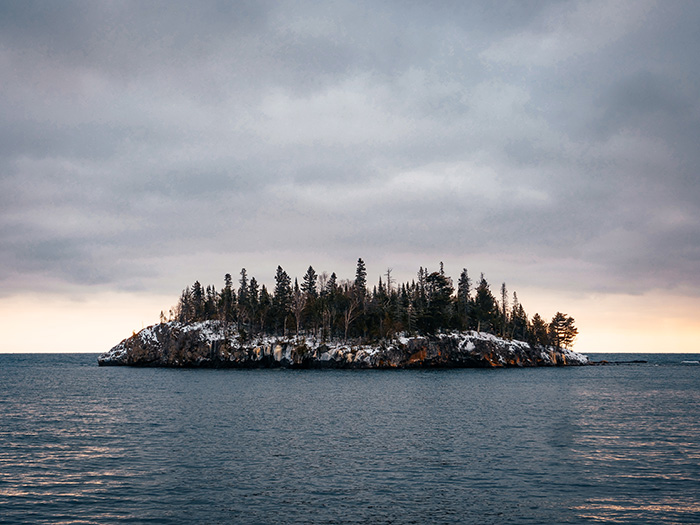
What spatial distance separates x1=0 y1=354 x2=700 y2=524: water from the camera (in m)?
28.1

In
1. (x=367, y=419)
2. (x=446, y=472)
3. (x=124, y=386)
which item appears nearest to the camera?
(x=446, y=472)

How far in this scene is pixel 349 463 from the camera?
3862 cm

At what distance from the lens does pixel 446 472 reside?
36.2 metres

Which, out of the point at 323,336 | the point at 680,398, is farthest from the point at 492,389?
the point at 323,336

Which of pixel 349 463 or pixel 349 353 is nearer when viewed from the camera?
pixel 349 463

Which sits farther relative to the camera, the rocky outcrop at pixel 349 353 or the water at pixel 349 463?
the rocky outcrop at pixel 349 353

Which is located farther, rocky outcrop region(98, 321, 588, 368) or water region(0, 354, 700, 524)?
rocky outcrop region(98, 321, 588, 368)

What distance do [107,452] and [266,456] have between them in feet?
45.3

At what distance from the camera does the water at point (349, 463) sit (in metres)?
28.1

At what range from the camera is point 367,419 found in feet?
201

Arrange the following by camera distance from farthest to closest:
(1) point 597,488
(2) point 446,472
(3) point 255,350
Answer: (3) point 255,350 < (2) point 446,472 < (1) point 597,488

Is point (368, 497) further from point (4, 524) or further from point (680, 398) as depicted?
point (680, 398)

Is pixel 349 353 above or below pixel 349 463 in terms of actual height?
above

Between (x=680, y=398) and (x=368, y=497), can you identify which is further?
(x=680, y=398)
